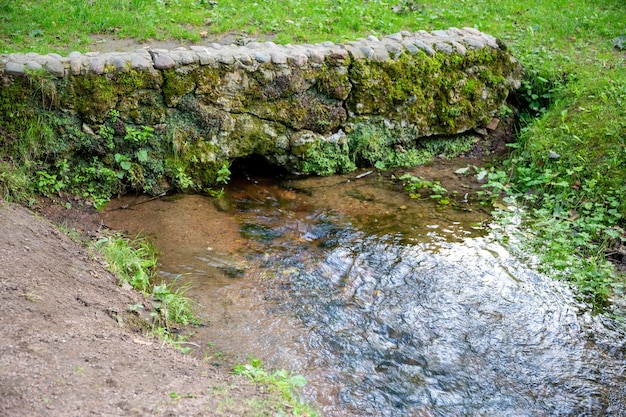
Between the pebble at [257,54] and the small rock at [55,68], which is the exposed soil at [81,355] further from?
the pebble at [257,54]

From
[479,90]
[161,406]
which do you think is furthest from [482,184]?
[161,406]

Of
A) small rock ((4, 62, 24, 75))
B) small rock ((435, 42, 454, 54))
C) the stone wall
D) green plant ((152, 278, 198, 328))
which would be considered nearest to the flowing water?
green plant ((152, 278, 198, 328))

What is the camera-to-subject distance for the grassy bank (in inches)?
252

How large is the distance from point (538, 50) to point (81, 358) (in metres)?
7.89

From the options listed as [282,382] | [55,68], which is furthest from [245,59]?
[282,382]

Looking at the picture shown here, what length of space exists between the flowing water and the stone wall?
57 centimetres

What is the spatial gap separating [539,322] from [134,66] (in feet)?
15.4

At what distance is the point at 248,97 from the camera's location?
22.7 feet

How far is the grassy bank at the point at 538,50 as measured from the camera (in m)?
6.41

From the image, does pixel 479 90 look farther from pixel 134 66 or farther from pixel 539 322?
pixel 134 66

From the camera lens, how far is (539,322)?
5055mm

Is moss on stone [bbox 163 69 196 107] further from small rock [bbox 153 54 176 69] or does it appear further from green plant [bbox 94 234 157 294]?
green plant [bbox 94 234 157 294]

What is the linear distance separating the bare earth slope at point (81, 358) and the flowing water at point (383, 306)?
0.77 meters

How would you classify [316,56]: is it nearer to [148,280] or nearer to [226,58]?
[226,58]
